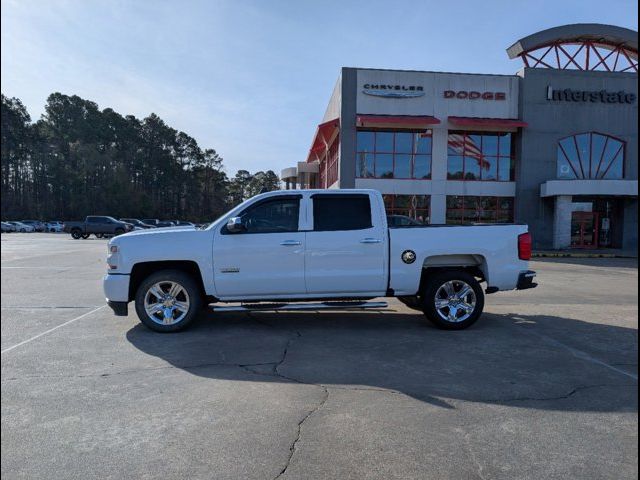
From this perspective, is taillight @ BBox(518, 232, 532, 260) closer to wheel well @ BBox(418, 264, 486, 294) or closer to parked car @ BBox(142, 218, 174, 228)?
wheel well @ BBox(418, 264, 486, 294)

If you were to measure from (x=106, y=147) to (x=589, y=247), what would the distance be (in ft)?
246

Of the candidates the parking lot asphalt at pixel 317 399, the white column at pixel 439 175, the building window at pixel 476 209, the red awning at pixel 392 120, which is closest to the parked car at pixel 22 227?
Answer: the red awning at pixel 392 120

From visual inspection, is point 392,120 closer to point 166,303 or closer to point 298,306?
point 298,306

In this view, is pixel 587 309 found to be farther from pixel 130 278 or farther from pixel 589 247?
pixel 589 247

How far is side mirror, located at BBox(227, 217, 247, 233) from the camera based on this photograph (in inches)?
247

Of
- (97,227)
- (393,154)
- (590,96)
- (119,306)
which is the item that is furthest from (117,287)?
(97,227)

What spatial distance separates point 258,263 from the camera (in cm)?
641

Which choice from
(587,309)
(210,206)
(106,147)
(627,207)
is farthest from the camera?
(210,206)

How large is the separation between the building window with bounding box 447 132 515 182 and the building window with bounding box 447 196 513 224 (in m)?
1.28

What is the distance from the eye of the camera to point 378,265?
655 cm

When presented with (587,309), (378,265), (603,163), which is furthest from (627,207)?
(378,265)

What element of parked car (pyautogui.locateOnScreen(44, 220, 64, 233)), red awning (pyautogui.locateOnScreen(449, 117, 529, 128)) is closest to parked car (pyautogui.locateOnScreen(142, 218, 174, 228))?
parked car (pyautogui.locateOnScreen(44, 220, 64, 233))

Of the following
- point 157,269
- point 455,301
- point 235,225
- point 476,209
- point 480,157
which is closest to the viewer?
point 235,225

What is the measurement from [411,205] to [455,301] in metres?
22.4
